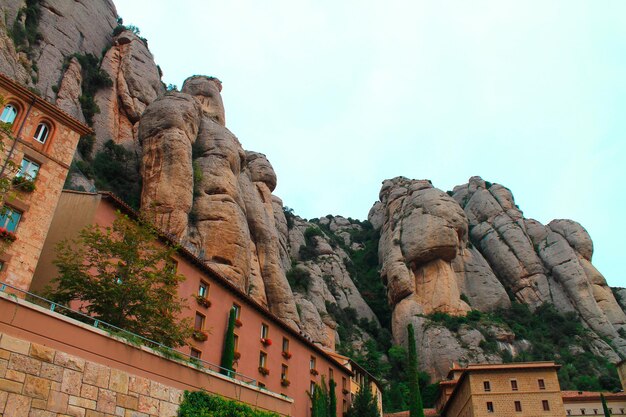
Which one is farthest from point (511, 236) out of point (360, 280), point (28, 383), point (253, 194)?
point (28, 383)

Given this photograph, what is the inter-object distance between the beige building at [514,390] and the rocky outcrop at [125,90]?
41363 mm

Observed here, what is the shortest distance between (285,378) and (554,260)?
220ft

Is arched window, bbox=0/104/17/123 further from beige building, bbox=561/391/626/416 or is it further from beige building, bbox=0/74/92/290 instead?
beige building, bbox=561/391/626/416

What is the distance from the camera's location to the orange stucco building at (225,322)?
84.6 ft

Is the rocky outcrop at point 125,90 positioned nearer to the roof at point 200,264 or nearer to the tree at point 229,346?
the roof at point 200,264

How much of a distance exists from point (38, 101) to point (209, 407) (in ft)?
54.0

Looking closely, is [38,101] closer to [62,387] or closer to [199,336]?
[199,336]

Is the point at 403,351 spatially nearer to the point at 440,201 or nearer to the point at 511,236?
the point at 440,201

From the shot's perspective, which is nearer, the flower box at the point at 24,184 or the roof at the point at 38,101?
the flower box at the point at 24,184

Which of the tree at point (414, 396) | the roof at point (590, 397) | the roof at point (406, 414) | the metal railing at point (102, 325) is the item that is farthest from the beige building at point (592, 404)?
the metal railing at point (102, 325)

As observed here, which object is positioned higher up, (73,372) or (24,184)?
(24,184)

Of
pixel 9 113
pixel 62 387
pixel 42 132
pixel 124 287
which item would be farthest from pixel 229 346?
pixel 62 387

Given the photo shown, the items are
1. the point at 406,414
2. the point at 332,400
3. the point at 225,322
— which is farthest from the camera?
the point at 406,414

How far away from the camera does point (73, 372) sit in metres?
14.8
